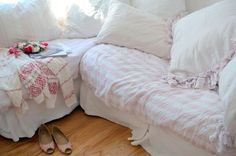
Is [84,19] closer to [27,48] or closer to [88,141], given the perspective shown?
[27,48]

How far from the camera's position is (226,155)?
148 centimetres

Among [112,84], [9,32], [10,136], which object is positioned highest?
[9,32]

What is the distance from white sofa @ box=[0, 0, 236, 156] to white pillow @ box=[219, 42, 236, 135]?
9 cm

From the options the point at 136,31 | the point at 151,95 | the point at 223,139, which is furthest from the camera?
the point at 136,31

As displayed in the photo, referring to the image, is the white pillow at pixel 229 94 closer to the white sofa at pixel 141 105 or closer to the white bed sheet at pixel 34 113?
the white sofa at pixel 141 105

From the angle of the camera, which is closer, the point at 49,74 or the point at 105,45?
the point at 49,74

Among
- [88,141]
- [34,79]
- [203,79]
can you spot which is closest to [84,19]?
[34,79]

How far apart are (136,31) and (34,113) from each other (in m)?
0.99

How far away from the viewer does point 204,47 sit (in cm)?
194

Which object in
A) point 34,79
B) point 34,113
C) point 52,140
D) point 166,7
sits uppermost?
point 166,7

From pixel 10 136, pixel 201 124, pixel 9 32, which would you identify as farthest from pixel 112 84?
pixel 9 32

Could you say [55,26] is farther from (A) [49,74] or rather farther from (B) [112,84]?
(B) [112,84]

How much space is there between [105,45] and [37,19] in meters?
0.61

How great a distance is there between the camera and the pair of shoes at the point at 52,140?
205cm
